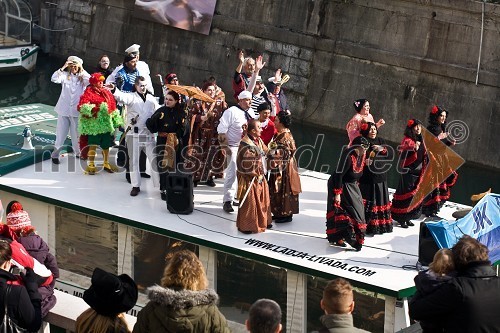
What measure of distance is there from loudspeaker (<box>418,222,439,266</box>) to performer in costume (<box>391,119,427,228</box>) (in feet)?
4.65

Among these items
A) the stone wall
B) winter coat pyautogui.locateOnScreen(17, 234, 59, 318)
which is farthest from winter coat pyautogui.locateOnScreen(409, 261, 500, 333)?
the stone wall

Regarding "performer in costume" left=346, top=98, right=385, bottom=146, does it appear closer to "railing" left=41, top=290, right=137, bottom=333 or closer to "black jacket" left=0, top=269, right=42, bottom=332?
"railing" left=41, top=290, right=137, bottom=333

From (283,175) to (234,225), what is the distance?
2.42 feet

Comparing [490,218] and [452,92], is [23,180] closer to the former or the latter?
[490,218]

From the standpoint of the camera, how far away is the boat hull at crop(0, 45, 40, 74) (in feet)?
86.9

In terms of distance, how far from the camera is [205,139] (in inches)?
515

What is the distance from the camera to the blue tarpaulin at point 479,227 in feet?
34.4

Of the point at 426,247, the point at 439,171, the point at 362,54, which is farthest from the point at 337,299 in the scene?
the point at 362,54

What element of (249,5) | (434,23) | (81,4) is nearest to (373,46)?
(434,23)

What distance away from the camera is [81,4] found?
27.1 metres

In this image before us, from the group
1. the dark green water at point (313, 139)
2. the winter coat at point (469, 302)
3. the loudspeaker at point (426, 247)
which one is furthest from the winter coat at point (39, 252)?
the dark green water at point (313, 139)

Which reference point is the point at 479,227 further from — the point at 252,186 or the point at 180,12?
the point at 180,12

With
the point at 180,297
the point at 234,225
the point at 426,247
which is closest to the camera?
the point at 180,297

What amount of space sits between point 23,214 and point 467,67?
12.3 m
